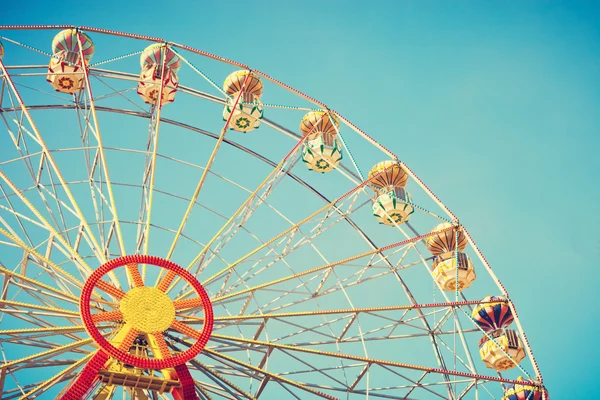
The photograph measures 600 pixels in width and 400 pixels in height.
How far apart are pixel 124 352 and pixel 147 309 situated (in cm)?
109

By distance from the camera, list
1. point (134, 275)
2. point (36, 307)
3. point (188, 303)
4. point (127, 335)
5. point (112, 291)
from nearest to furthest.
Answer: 1. point (127, 335)
2. point (36, 307)
3. point (112, 291)
4. point (134, 275)
5. point (188, 303)

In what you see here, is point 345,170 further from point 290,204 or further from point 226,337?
point 290,204

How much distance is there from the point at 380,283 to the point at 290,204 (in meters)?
7.44

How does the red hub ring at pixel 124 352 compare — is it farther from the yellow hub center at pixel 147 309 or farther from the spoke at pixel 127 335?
the yellow hub center at pixel 147 309

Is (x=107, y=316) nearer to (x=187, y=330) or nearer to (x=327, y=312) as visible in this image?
(x=187, y=330)

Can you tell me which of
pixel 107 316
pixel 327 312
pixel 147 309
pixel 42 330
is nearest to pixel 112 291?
pixel 107 316

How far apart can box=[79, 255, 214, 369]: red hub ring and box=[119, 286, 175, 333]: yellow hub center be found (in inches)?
20.1

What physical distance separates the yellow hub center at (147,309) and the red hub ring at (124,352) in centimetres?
51

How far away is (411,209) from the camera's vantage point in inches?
699

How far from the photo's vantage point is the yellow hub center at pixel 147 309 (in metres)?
12.0

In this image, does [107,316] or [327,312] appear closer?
[107,316]

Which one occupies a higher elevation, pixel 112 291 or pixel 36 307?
pixel 112 291

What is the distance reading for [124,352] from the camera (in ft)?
36.5

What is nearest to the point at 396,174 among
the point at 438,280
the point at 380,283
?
the point at 438,280
